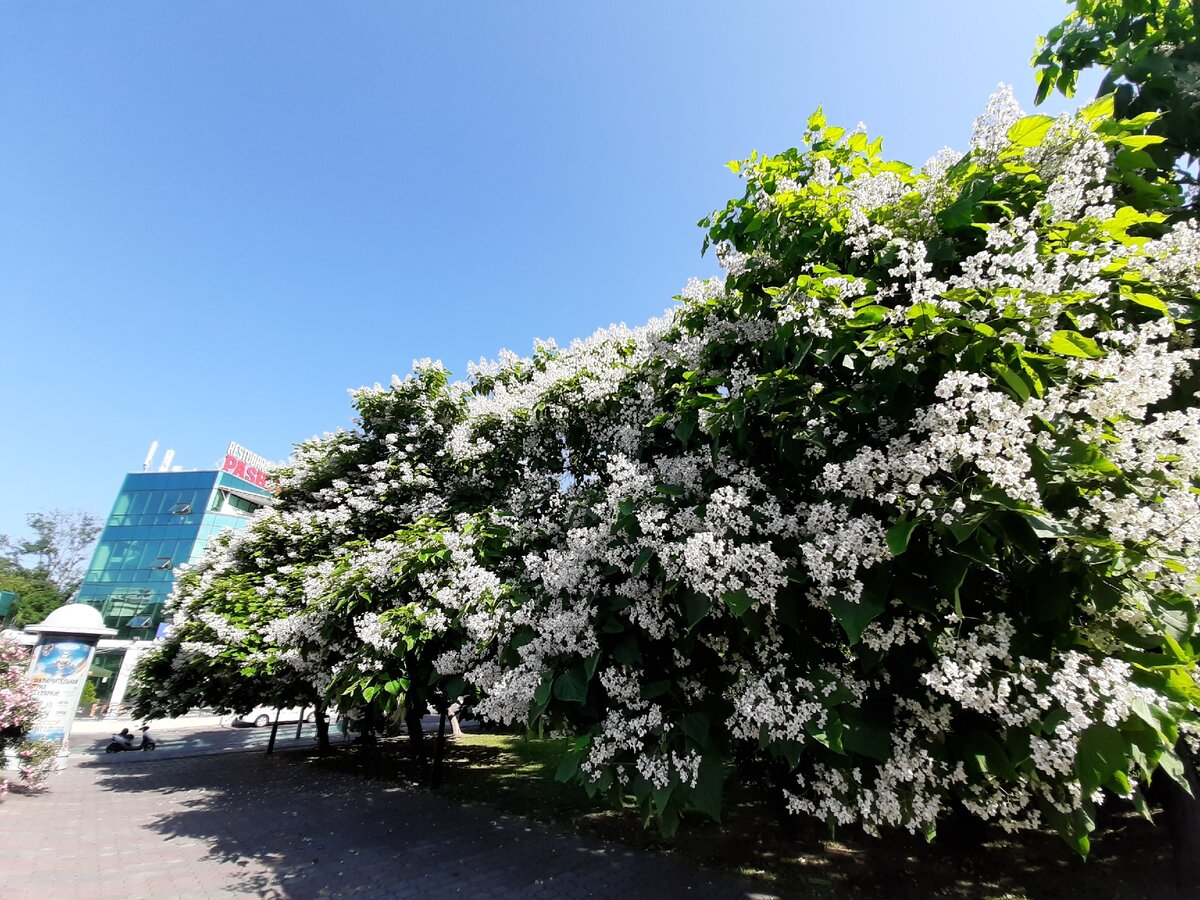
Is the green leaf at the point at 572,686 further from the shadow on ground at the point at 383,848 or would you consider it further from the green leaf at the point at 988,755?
the shadow on ground at the point at 383,848

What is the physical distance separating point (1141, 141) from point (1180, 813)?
7824 mm

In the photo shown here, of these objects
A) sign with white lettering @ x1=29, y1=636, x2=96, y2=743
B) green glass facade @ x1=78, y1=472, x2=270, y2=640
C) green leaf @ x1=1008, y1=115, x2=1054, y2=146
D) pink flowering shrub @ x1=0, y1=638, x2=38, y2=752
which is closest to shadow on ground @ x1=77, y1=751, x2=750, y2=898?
sign with white lettering @ x1=29, y1=636, x2=96, y2=743

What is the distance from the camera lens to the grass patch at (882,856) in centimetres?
715

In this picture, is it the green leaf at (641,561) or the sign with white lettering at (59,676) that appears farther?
the sign with white lettering at (59,676)

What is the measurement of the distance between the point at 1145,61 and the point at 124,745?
33.0 m

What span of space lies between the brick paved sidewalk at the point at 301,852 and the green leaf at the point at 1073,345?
7.40 meters

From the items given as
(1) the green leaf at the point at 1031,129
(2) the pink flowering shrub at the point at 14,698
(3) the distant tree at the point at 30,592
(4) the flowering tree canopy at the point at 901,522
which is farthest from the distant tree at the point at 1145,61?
(3) the distant tree at the point at 30,592

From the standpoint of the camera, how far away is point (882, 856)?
8.28 m

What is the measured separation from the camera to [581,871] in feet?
26.5

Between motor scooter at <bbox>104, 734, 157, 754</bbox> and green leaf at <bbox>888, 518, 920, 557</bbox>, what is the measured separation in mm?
29010

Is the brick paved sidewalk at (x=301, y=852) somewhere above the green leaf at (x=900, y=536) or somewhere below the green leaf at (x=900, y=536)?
below

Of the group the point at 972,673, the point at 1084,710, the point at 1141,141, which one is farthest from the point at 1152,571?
the point at 1141,141

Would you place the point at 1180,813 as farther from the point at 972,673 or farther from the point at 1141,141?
the point at 1141,141

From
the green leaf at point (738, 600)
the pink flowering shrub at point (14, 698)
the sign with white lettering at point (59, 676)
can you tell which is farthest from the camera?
the sign with white lettering at point (59, 676)
